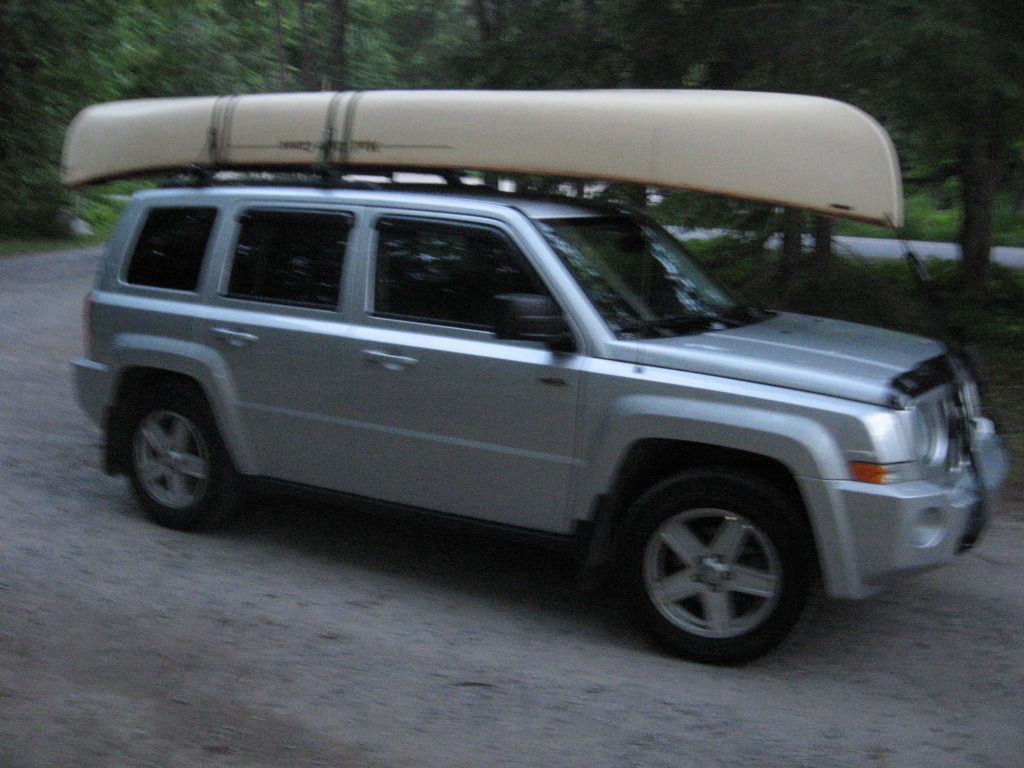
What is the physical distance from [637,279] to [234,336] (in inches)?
83.2

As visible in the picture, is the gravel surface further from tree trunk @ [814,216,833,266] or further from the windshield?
tree trunk @ [814,216,833,266]

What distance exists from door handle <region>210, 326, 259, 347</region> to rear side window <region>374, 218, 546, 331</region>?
0.77m

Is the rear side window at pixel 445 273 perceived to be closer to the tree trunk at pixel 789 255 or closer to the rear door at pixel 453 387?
the rear door at pixel 453 387

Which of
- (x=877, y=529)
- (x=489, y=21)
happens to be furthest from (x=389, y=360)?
(x=489, y=21)

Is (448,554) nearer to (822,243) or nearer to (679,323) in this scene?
(679,323)

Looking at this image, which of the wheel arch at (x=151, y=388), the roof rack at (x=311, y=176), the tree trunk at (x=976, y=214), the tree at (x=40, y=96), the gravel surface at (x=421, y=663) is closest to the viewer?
the gravel surface at (x=421, y=663)

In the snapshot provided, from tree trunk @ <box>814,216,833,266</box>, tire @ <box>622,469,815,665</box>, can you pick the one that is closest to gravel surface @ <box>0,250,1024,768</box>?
tire @ <box>622,469,815,665</box>

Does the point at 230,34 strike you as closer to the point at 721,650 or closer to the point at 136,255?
the point at 136,255

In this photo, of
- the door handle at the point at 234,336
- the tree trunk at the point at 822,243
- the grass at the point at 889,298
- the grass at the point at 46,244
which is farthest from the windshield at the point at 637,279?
the grass at the point at 46,244

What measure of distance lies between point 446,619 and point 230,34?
27767 mm

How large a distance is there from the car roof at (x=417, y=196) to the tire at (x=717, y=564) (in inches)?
59.0

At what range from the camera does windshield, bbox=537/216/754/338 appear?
5477mm

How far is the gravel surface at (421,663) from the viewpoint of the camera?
168 inches

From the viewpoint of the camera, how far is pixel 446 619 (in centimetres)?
558
